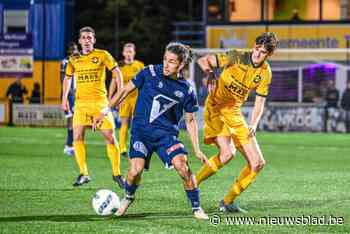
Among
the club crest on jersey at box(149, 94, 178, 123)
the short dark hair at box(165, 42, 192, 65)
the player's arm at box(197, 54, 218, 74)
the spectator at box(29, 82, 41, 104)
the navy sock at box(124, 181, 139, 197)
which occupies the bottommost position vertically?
the spectator at box(29, 82, 41, 104)

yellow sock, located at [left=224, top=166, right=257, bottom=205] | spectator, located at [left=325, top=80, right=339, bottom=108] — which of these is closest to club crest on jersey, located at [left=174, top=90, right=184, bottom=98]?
yellow sock, located at [left=224, top=166, right=257, bottom=205]

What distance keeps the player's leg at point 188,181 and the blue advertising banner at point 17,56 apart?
26740 mm

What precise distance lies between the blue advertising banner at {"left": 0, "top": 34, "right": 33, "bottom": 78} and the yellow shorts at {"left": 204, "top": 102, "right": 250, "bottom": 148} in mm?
25379

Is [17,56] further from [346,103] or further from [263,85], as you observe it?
[263,85]

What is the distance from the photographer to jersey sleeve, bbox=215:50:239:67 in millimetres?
11969

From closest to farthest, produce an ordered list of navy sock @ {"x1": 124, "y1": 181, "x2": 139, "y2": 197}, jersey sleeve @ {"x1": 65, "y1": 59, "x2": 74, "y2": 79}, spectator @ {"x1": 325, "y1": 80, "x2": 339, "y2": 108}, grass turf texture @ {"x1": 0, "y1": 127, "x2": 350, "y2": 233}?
1. grass turf texture @ {"x1": 0, "y1": 127, "x2": 350, "y2": 233}
2. navy sock @ {"x1": 124, "y1": 181, "x2": 139, "y2": 197}
3. jersey sleeve @ {"x1": 65, "y1": 59, "x2": 74, "y2": 79}
4. spectator @ {"x1": 325, "y1": 80, "x2": 339, "y2": 108}

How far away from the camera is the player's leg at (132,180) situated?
36.1 ft

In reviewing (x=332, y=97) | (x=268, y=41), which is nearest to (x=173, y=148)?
(x=268, y=41)

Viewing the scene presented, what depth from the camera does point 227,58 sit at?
12.0 metres

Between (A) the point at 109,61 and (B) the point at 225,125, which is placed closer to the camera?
(B) the point at 225,125

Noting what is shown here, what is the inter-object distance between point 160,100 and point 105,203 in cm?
126

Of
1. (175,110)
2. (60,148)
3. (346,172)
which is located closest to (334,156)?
(346,172)

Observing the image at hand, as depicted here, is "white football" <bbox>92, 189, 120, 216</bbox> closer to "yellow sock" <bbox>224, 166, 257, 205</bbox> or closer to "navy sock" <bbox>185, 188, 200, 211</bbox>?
"navy sock" <bbox>185, 188, 200, 211</bbox>

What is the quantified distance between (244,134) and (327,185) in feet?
11.3
